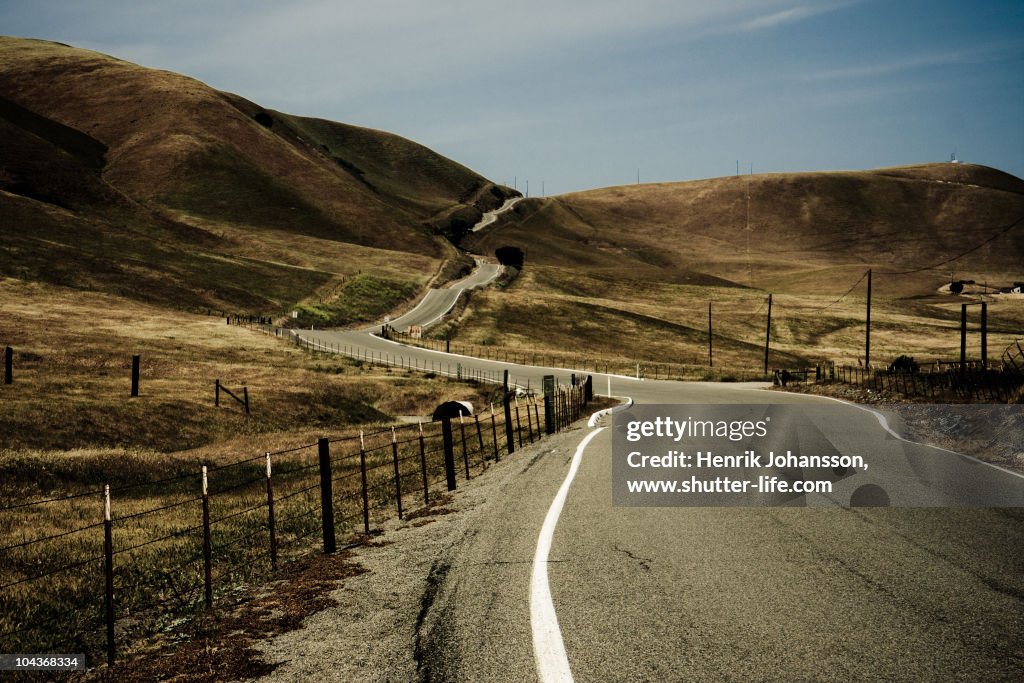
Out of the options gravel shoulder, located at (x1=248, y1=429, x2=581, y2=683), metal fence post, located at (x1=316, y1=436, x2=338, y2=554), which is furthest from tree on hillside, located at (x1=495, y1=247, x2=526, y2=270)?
metal fence post, located at (x1=316, y1=436, x2=338, y2=554)

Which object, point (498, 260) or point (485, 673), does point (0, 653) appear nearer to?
point (485, 673)

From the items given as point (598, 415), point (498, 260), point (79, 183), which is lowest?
point (598, 415)

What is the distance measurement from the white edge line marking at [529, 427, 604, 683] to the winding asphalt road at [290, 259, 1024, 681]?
20 millimetres

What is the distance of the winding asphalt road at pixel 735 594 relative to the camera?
6109 mm

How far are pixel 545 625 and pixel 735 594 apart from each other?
193 cm

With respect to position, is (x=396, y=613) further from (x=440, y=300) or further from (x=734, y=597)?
(x=440, y=300)

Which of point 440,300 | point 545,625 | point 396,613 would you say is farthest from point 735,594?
point 440,300

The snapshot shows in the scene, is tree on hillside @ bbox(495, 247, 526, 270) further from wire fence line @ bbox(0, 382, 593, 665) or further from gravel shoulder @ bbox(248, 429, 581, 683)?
gravel shoulder @ bbox(248, 429, 581, 683)

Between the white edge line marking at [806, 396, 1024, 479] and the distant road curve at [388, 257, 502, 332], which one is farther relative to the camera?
the distant road curve at [388, 257, 502, 332]

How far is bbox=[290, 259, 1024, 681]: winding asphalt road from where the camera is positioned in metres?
6.11

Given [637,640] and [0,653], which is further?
[0,653]

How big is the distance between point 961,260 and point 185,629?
22123 centimetres

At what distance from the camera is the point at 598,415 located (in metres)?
34.6

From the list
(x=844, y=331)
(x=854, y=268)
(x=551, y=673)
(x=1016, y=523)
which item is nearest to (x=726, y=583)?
(x=551, y=673)
